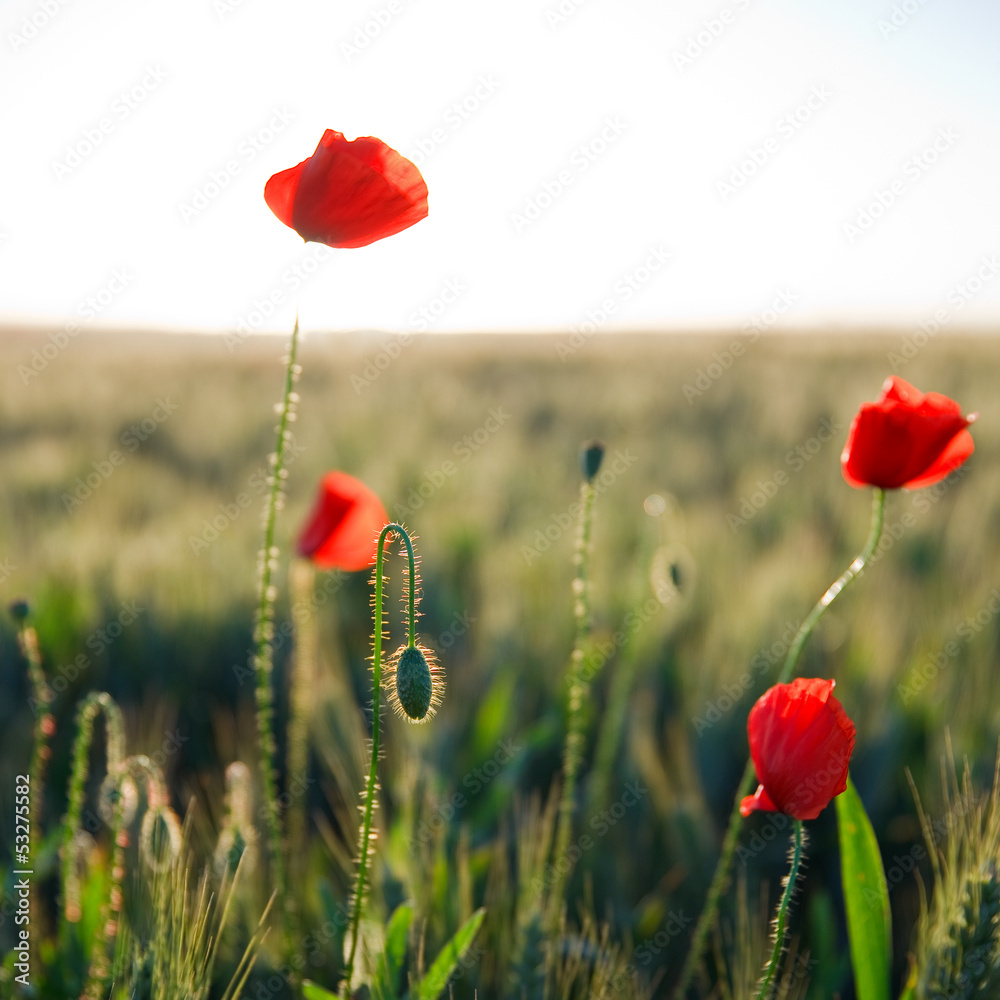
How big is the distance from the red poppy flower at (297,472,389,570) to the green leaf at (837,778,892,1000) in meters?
0.71

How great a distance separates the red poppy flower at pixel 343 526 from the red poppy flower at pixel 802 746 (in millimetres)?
622

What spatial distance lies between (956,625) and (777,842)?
3.29 ft

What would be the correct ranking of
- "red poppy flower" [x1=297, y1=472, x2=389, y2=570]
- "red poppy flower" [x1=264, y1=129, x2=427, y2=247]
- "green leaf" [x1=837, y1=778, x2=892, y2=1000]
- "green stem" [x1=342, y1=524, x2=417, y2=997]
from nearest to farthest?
"green stem" [x1=342, y1=524, x2=417, y2=997], "red poppy flower" [x1=264, y1=129, x2=427, y2=247], "green leaf" [x1=837, y1=778, x2=892, y2=1000], "red poppy flower" [x1=297, y1=472, x2=389, y2=570]

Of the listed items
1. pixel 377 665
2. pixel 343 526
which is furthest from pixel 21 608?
pixel 377 665

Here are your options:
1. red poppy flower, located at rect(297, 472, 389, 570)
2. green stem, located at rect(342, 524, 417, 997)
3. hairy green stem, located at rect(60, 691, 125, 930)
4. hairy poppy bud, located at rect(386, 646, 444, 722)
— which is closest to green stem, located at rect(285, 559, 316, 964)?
red poppy flower, located at rect(297, 472, 389, 570)

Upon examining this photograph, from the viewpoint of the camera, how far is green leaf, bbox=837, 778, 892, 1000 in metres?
0.94

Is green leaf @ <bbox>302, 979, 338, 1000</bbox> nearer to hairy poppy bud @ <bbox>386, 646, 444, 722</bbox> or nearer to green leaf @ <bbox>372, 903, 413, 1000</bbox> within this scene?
green leaf @ <bbox>372, 903, 413, 1000</bbox>

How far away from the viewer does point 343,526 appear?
121 centimetres

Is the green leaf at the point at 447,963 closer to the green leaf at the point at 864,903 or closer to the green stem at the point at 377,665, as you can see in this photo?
the green stem at the point at 377,665

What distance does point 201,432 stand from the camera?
5.54 metres

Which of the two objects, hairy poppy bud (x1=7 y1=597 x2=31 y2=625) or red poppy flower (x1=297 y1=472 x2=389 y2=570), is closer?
hairy poppy bud (x1=7 y1=597 x2=31 y2=625)

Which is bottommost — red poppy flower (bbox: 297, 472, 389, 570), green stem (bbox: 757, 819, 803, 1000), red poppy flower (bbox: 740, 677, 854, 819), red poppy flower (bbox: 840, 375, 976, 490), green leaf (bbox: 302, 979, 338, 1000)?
green leaf (bbox: 302, 979, 338, 1000)

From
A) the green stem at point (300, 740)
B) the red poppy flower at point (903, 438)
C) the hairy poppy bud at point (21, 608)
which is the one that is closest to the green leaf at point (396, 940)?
the green stem at point (300, 740)

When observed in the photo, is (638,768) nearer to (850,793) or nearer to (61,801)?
(850,793)
